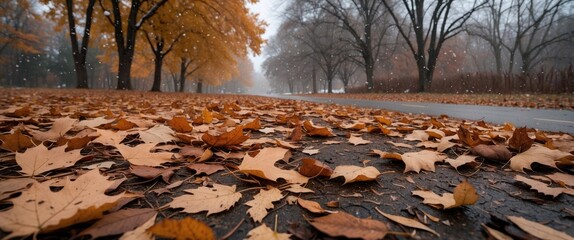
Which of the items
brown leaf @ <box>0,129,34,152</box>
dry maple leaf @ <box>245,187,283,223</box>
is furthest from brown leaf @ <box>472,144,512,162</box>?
brown leaf @ <box>0,129,34,152</box>

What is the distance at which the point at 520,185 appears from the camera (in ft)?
3.49

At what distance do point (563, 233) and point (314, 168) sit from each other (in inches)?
28.1

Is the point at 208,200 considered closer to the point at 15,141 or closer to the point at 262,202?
the point at 262,202

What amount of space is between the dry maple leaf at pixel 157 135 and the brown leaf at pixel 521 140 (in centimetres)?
174

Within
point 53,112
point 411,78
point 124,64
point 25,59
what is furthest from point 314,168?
point 25,59

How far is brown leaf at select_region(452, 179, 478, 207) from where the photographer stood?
0.77m

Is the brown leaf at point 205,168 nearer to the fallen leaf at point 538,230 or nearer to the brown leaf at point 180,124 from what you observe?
the brown leaf at point 180,124

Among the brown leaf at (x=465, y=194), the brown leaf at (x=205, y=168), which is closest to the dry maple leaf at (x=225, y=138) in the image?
the brown leaf at (x=205, y=168)

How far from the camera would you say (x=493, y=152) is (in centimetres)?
135

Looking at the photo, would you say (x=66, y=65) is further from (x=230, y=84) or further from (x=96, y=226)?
(x=96, y=226)

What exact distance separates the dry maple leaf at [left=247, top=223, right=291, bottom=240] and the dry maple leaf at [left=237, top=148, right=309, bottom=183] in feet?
0.84

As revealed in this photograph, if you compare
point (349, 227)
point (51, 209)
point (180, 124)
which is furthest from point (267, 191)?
point (180, 124)

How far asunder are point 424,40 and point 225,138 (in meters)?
18.3

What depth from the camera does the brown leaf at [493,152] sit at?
1.32m
